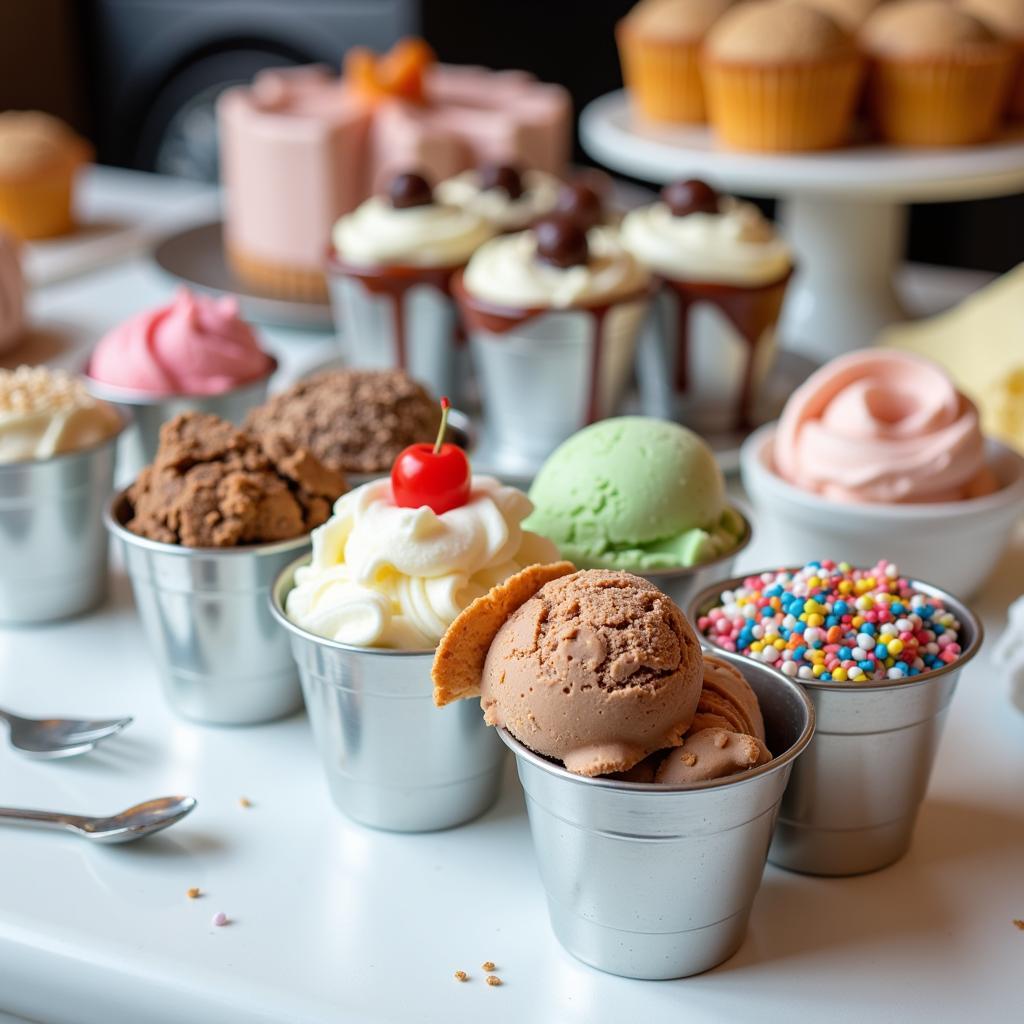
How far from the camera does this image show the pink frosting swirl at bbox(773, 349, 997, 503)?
56.6 inches

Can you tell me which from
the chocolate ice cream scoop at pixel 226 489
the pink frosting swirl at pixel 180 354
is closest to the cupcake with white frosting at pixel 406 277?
the pink frosting swirl at pixel 180 354

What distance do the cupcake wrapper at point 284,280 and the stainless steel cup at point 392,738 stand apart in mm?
1237

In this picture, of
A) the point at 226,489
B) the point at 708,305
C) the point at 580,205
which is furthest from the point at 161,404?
the point at 708,305

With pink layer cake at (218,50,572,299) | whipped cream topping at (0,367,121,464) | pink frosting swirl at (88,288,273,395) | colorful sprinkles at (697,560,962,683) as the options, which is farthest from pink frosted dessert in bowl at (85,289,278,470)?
colorful sprinkles at (697,560,962,683)

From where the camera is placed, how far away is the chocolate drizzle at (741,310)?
183cm

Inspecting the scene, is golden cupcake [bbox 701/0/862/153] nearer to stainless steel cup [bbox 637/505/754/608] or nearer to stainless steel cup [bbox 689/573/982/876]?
stainless steel cup [bbox 637/505/754/608]

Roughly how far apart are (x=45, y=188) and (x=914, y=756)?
7.15ft

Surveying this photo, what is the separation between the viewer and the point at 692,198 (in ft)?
6.21

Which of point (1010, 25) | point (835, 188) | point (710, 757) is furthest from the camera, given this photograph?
point (1010, 25)

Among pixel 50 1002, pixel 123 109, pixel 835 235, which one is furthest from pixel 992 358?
pixel 123 109

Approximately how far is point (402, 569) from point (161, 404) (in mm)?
636

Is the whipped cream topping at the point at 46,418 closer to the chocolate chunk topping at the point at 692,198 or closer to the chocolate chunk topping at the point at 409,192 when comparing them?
the chocolate chunk topping at the point at 409,192

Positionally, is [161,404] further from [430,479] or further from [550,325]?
[430,479]

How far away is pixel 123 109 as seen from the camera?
4.21m
